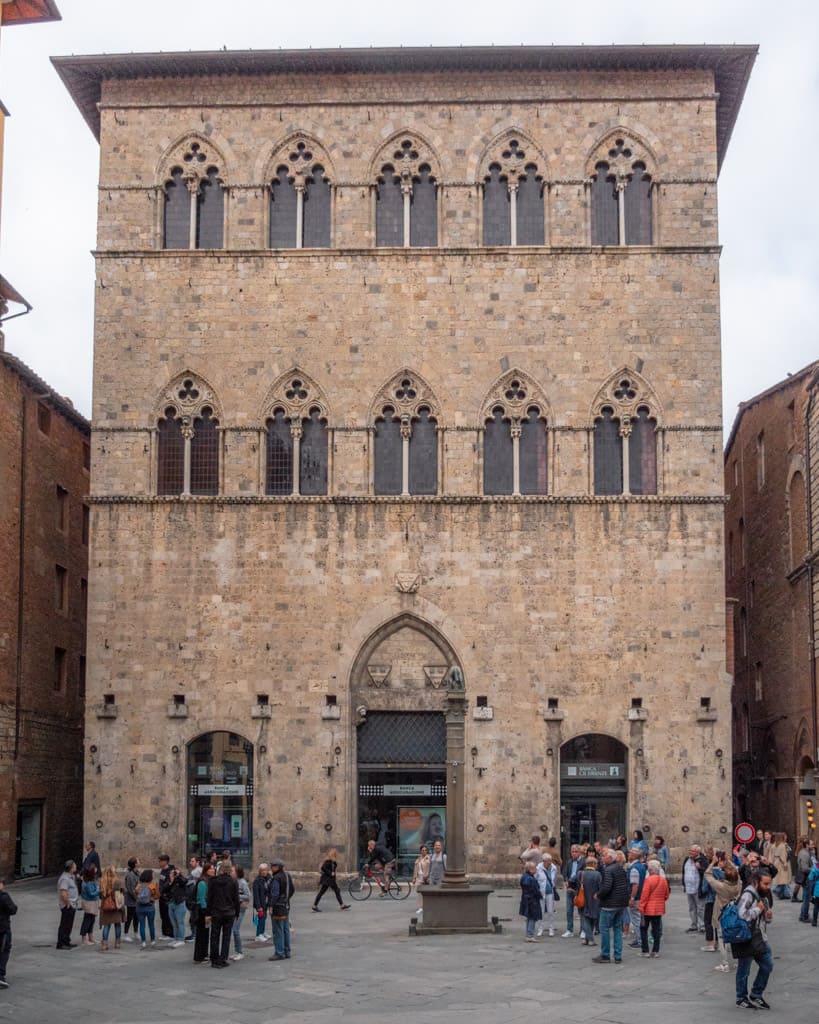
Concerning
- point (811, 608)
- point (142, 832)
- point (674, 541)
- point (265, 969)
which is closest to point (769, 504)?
point (811, 608)

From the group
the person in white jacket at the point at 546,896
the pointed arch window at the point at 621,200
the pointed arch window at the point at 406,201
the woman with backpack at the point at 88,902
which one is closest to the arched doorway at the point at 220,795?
the woman with backpack at the point at 88,902

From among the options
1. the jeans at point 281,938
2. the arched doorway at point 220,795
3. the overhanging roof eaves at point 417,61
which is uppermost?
the overhanging roof eaves at point 417,61

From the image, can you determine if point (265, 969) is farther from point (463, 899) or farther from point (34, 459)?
point (34, 459)

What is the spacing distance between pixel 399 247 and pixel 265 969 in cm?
1881

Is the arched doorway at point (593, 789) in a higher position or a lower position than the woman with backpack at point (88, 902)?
higher

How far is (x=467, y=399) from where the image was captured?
1296 inches

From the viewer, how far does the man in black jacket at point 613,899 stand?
19.8 meters

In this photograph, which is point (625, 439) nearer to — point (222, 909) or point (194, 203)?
point (194, 203)

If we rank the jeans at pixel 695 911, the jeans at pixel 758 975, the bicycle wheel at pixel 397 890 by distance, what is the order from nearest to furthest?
the jeans at pixel 758 975
the jeans at pixel 695 911
the bicycle wheel at pixel 397 890

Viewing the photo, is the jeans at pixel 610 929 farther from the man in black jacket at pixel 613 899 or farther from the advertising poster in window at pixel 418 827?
the advertising poster in window at pixel 418 827

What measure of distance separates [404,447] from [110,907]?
14098 mm

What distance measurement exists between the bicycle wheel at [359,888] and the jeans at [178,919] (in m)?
7.05

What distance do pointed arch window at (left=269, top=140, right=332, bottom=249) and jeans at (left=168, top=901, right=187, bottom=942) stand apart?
1699cm

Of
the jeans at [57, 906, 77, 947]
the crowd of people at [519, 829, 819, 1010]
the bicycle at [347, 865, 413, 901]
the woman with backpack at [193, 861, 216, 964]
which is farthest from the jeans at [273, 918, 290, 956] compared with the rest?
the bicycle at [347, 865, 413, 901]
